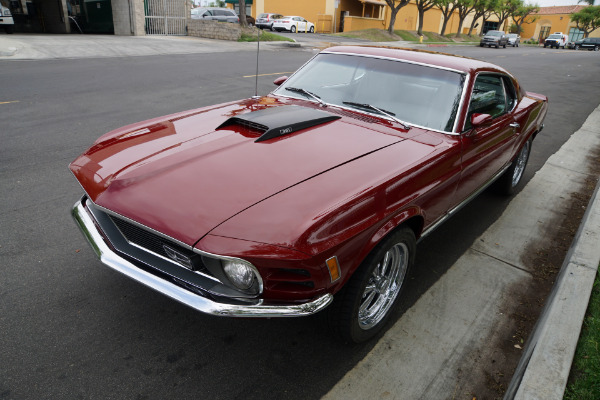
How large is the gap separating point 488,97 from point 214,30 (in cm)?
2166

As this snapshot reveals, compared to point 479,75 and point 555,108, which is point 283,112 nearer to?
point 479,75


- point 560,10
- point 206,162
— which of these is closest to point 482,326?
point 206,162

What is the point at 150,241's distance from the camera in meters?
2.37

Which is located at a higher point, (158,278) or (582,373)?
(158,278)

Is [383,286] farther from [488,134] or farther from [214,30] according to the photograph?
[214,30]

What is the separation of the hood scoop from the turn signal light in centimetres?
111

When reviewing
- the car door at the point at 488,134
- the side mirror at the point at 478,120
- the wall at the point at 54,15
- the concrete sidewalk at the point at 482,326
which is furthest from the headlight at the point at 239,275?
the wall at the point at 54,15

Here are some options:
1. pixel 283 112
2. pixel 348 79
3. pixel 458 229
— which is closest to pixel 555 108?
pixel 458 229

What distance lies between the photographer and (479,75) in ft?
12.3

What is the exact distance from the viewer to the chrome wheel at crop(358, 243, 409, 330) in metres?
2.75

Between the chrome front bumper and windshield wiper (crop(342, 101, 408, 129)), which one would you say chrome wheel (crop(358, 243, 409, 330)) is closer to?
the chrome front bumper

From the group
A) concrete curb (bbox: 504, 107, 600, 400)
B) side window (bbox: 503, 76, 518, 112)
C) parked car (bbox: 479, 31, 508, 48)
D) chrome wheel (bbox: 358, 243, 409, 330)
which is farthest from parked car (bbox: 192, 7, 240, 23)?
chrome wheel (bbox: 358, 243, 409, 330)

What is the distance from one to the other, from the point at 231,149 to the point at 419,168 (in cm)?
120

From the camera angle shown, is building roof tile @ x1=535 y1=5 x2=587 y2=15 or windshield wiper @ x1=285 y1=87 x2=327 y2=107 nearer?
windshield wiper @ x1=285 y1=87 x2=327 y2=107
